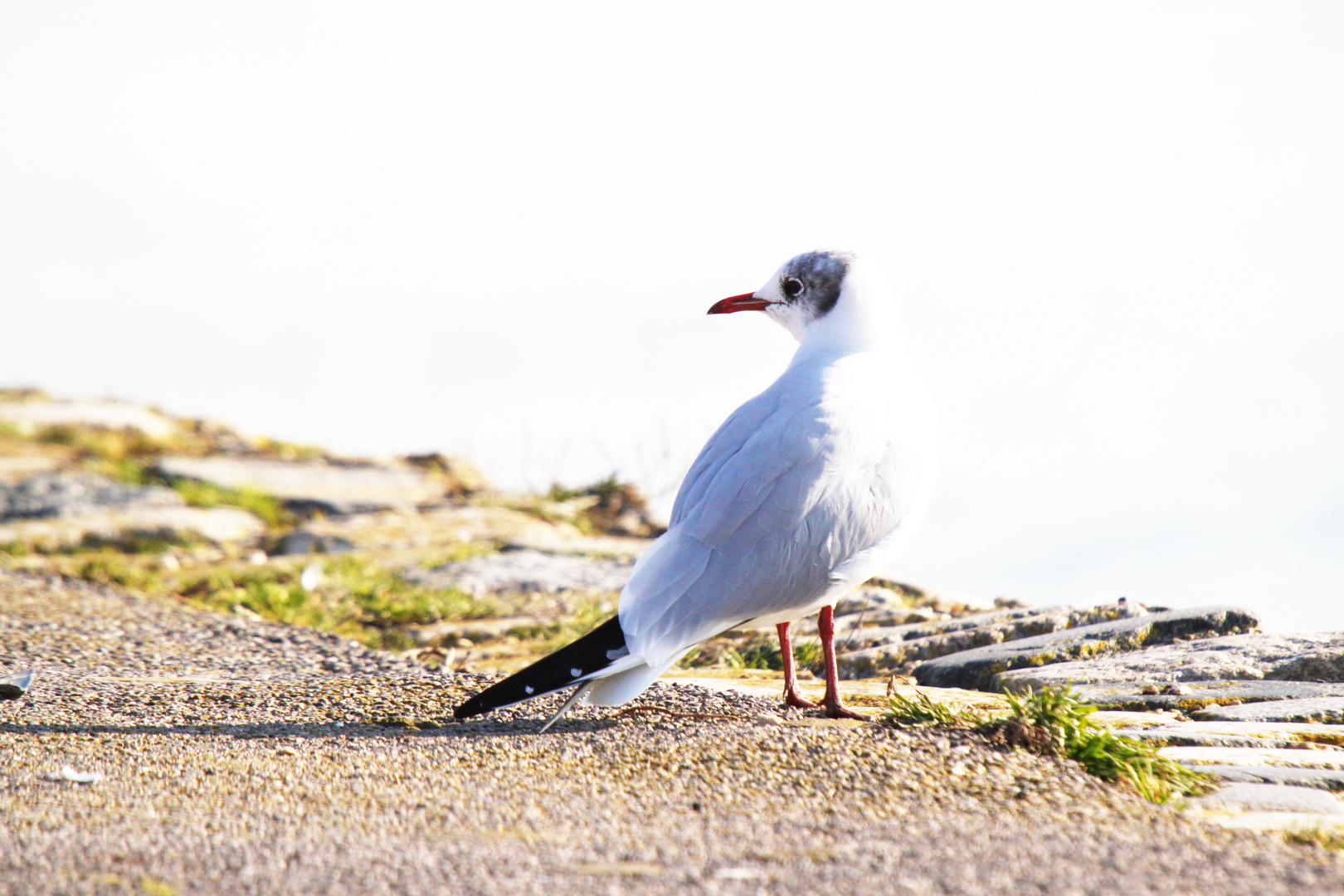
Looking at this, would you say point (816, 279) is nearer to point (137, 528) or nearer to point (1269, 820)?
point (1269, 820)

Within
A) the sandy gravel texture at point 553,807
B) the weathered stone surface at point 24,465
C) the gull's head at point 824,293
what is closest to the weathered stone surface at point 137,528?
the weathered stone surface at point 24,465

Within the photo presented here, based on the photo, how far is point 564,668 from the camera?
3.14m

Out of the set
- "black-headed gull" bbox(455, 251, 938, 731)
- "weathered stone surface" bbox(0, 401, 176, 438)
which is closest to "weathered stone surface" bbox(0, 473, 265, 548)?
"weathered stone surface" bbox(0, 401, 176, 438)

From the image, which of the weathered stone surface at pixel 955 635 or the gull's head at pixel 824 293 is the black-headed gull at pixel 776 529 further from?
the weathered stone surface at pixel 955 635

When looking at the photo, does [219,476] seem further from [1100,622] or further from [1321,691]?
[1321,691]

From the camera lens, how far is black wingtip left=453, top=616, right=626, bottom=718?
123 inches

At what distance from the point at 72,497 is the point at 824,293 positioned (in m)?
7.50

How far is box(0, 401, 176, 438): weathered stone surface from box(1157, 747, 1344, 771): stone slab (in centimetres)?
1151

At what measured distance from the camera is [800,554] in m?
3.30

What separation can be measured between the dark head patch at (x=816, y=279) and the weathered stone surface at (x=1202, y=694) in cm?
150

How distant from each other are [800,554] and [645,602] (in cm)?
45

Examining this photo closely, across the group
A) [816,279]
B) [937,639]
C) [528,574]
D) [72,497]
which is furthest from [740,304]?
[72,497]

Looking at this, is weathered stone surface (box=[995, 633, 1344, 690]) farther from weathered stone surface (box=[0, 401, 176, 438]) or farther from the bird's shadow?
weathered stone surface (box=[0, 401, 176, 438])

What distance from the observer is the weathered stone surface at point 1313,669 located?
393cm
